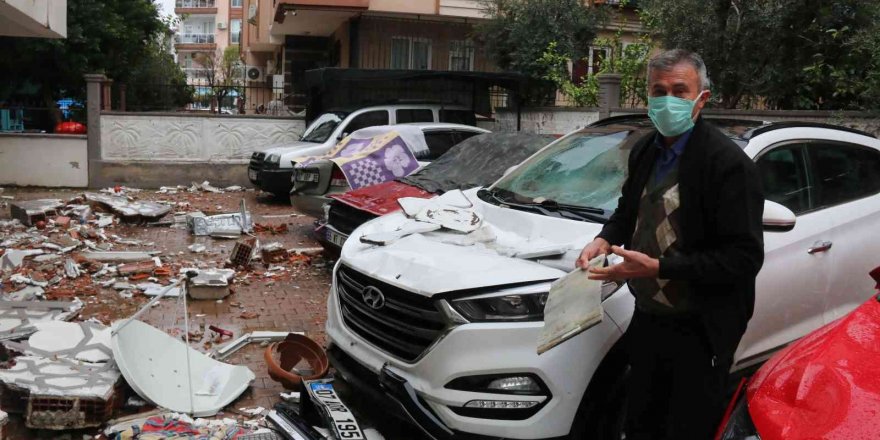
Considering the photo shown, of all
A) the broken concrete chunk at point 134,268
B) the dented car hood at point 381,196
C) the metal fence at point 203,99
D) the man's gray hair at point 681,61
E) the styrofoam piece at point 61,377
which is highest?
the metal fence at point 203,99

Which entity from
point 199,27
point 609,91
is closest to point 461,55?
point 609,91

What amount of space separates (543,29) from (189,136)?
7712 mm

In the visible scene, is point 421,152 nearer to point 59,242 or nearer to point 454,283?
point 59,242

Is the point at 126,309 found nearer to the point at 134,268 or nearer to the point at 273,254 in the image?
the point at 134,268

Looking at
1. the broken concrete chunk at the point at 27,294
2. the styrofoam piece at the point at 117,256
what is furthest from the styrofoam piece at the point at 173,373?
the styrofoam piece at the point at 117,256

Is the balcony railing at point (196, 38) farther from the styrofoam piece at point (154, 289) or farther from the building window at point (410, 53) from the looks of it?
the styrofoam piece at point (154, 289)

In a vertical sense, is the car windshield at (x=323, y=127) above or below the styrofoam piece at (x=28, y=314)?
above

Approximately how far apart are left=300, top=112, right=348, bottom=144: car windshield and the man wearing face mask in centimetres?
1124

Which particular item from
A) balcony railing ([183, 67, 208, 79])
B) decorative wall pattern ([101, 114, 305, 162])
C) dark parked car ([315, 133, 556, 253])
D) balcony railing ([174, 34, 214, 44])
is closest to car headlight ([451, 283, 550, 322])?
dark parked car ([315, 133, 556, 253])

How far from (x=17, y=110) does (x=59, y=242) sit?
8.62 metres

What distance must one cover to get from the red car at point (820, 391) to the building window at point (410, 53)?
1686 centimetres

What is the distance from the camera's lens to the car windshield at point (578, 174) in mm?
4478

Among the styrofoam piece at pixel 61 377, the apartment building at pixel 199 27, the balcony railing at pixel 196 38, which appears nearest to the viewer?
the styrofoam piece at pixel 61 377

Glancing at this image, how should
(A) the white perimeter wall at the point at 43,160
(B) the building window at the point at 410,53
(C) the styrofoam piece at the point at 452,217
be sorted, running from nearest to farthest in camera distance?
(C) the styrofoam piece at the point at 452,217 < (A) the white perimeter wall at the point at 43,160 < (B) the building window at the point at 410,53
